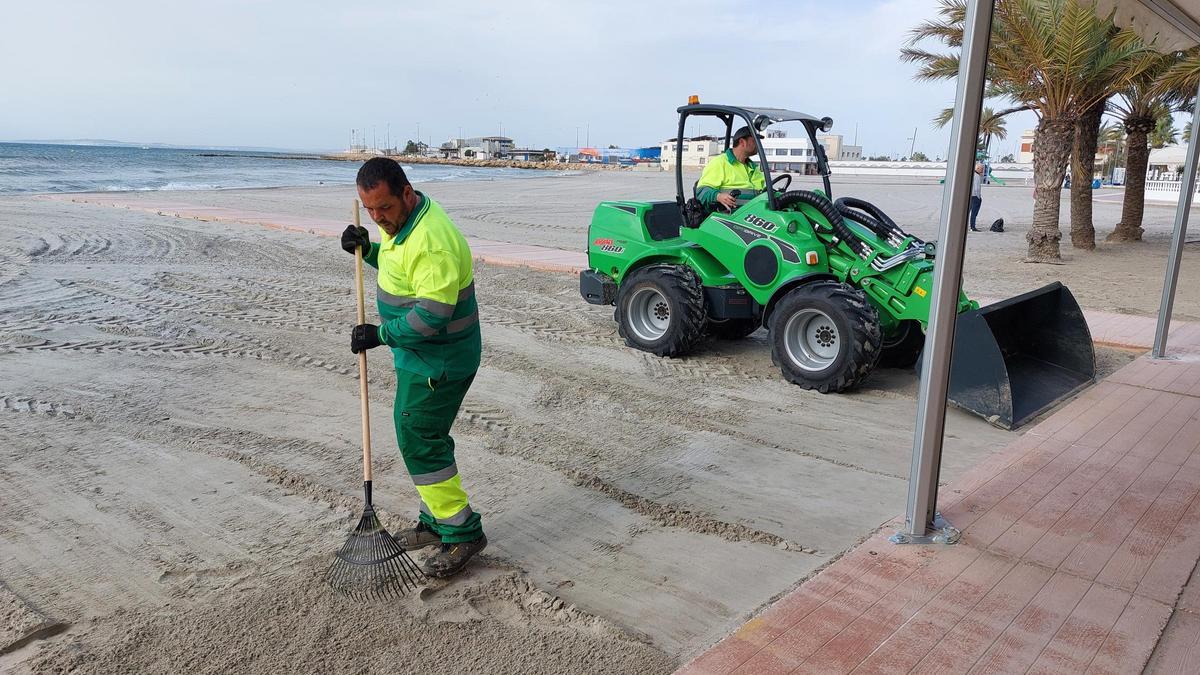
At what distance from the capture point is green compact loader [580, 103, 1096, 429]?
19.1ft

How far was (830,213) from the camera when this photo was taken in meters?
6.17

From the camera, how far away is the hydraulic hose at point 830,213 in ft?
20.0

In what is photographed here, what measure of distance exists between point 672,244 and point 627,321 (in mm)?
786

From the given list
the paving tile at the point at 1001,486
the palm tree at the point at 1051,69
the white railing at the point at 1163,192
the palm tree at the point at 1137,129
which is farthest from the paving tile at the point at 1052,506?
the white railing at the point at 1163,192

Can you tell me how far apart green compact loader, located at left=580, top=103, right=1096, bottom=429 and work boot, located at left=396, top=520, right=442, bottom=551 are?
→ 3.38 metres

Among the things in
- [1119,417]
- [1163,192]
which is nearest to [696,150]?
[1163,192]

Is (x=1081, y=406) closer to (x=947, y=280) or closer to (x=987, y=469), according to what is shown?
(x=987, y=469)

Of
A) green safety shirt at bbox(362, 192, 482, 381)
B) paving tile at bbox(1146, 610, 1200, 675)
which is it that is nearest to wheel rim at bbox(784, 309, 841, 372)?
paving tile at bbox(1146, 610, 1200, 675)

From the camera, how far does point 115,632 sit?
3.06 metres

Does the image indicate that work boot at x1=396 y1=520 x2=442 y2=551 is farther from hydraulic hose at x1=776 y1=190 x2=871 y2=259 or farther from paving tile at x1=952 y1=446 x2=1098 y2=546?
hydraulic hose at x1=776 y1=190 x2=871 y2=259

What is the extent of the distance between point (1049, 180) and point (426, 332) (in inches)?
551

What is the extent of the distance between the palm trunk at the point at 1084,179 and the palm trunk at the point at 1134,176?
82 centimetres

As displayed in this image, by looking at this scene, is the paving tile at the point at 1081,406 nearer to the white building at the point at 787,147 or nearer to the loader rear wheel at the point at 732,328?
the loader rear wheel at the point at 732,328

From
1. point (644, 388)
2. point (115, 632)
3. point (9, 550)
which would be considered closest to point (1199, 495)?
point (644, 388)
